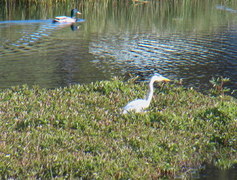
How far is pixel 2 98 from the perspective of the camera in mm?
11906

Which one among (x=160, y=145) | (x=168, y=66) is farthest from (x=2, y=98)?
(x=168, y=66)

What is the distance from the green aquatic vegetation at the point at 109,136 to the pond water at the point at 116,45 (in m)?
4.19

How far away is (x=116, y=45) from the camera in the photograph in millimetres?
23078

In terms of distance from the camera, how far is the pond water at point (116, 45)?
57.6ft

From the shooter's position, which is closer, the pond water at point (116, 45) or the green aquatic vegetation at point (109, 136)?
the green aquatic vegetation at point (109, 136)

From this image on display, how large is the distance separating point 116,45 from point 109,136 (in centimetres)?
1421

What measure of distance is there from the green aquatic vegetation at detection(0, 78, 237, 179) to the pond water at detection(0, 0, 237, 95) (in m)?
4.19

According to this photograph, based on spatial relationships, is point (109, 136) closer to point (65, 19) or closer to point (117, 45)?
point (117, 45)

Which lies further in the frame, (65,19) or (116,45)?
(65,19)

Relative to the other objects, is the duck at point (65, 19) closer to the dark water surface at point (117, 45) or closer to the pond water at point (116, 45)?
the dark water surface at point (117, 45)

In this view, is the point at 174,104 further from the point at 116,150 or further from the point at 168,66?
the point at 168,66

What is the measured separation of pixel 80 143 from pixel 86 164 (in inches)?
38.9

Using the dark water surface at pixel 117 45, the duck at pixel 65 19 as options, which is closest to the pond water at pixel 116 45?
the dark water surface at pixel 117 45

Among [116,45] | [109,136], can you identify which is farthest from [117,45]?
[109,136]
